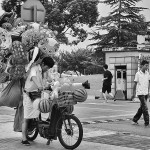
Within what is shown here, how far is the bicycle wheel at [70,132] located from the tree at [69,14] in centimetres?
3567

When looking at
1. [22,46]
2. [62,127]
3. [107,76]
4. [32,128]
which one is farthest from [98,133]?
[107,76]

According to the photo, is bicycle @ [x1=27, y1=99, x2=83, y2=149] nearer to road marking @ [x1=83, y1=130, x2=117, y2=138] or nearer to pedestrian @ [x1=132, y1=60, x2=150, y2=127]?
road marking @ [x1=83, y1=130, x2=117, y2=138]

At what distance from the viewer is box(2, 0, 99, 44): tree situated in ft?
141

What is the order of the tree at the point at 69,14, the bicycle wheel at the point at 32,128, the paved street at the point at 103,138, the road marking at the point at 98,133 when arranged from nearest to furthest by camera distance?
the paved street at the point at 103,138 < the bicycle wheel at the point at 32,128 < the road marking at the point at 98,133 < the tree at the point at 69,14

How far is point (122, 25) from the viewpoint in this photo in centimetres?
5134

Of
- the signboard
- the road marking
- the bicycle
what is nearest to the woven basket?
the bicycle

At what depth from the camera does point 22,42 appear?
795 centimetres

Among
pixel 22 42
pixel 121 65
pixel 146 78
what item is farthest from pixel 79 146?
pixel 121 65

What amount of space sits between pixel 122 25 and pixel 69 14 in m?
9.47

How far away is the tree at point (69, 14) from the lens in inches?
1695

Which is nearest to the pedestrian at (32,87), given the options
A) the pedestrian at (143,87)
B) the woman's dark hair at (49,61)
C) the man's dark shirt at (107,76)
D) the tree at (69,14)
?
the woman's dark hair at (49,61)

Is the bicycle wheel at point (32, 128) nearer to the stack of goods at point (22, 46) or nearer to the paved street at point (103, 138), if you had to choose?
the paved street at point (103, 138)

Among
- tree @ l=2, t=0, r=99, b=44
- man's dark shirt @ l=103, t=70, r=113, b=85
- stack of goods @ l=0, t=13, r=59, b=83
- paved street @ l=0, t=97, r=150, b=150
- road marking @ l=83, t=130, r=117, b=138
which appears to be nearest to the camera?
paved street @ l=0, t=97, r=150, b=150

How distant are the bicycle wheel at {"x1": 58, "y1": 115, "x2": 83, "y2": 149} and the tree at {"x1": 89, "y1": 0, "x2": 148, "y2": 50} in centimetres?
4241
